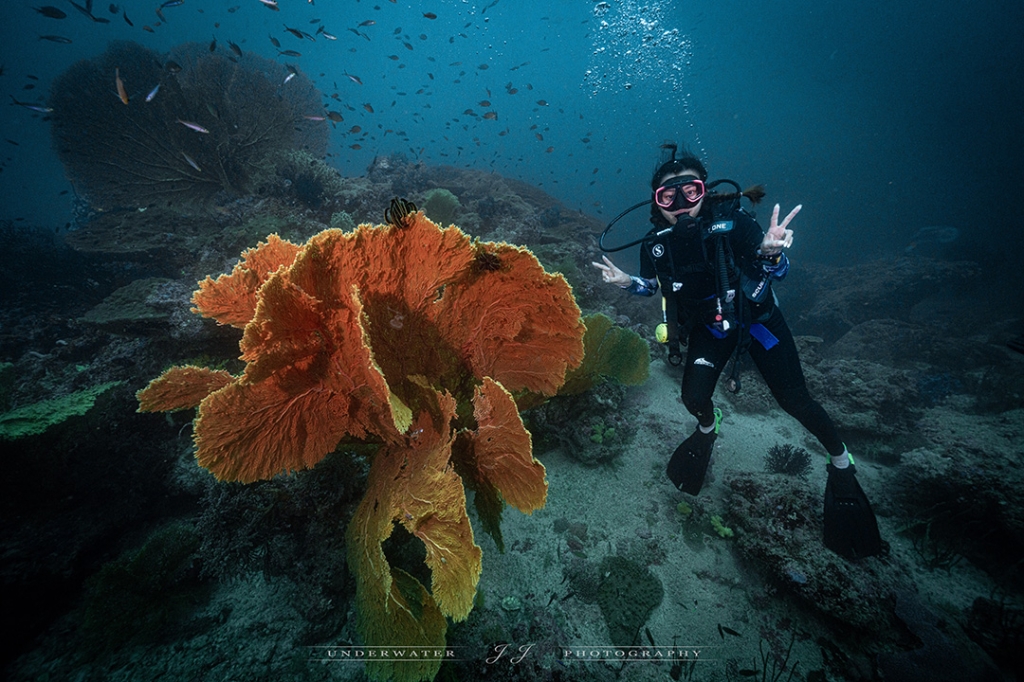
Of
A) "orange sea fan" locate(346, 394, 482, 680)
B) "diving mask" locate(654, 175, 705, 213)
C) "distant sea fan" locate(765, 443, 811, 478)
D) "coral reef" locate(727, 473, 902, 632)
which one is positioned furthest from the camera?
"distant sea fan" locate(765, 443, 811, 478)

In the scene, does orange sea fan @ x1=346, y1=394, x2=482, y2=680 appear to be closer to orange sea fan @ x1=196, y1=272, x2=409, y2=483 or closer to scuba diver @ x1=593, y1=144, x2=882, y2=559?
orange sea fan @ x1=196, y1=272, x2=409, y2=483

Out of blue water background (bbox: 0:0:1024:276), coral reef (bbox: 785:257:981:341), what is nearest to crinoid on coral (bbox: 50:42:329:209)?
blue water background (bbox: 0:0:1024:276)

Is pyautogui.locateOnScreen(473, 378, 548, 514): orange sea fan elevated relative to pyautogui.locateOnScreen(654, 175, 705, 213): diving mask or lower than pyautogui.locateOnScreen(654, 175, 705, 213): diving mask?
lower

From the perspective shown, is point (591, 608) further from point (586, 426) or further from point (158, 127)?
point (158, 127)

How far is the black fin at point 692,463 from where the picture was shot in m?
→ 4.13

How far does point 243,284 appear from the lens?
214 centimetres

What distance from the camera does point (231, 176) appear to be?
A: 372 inches

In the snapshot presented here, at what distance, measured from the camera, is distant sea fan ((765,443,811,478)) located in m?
4.98

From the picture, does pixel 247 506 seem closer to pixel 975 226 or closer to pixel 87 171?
pixel 87 171

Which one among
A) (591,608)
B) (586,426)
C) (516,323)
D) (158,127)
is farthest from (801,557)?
(158,127)

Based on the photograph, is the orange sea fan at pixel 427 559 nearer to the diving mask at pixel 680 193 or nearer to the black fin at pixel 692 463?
the black fin at pixel 692 463

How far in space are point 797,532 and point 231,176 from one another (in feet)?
43.9

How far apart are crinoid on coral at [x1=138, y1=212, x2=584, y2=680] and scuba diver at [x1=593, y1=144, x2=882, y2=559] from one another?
2.04 m

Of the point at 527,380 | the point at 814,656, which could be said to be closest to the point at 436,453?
the point at 527,380
